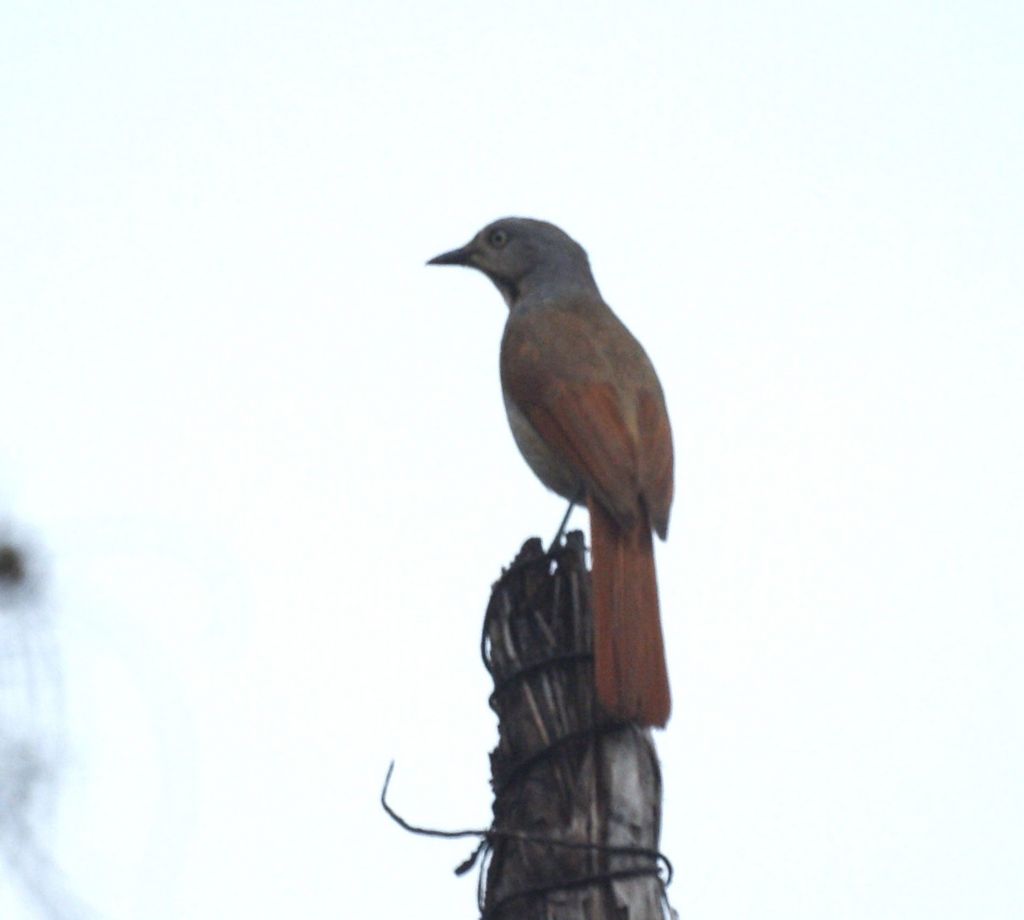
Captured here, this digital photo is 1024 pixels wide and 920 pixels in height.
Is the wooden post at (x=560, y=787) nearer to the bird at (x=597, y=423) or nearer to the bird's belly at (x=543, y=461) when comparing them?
the bird at (x=597, y=423)

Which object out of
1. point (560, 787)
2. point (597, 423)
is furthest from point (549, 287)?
point (560, 787)

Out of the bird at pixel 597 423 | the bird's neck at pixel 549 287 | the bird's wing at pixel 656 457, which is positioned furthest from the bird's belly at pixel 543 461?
the bird's neck at pixel 549 287

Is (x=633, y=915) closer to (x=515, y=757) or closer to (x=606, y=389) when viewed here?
(x=515, y=757)

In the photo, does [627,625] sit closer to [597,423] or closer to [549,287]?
[597,423]

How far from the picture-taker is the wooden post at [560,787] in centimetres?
286

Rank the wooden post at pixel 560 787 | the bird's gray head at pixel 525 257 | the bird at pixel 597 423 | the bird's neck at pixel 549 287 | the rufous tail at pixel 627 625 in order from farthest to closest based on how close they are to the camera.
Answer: the bird's gray head at pixel 525 257
the bird's neck at pixel 549 287
the bird at pixel 597 423
the rufous tail at pixel 627 625
the wooden post at pixel 560 787

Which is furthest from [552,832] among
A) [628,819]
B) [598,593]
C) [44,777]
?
[44,777]

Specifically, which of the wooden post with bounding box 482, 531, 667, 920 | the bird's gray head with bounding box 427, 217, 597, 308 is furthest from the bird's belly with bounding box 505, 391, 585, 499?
the wooden post with bounding box 482, 531, 667, 920

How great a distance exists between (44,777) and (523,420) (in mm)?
4645

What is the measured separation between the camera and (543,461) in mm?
5770

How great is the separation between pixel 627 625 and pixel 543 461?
2190 mm

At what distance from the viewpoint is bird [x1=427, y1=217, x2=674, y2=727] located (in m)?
3.49

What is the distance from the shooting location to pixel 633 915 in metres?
2.78

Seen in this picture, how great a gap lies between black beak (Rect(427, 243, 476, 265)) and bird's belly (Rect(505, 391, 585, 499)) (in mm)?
1913
